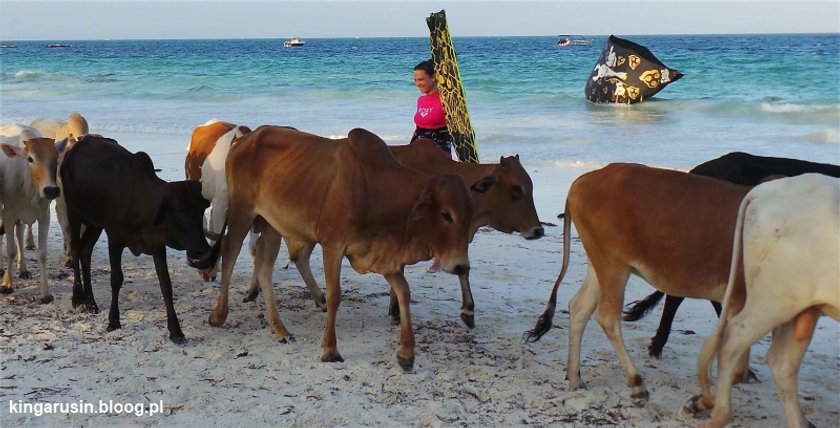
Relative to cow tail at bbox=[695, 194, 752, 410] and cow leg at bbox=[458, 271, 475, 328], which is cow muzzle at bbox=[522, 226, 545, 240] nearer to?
cow leg at bbox=[458, 271, 475, 328]

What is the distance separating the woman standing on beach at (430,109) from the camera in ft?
26.3

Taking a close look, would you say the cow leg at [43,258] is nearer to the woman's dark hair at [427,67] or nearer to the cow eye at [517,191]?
the woman's dark hair at [427,67]

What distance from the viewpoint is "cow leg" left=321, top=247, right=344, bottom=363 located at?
5695mm

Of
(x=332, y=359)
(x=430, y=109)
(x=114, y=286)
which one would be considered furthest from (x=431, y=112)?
(x=114, y=286)

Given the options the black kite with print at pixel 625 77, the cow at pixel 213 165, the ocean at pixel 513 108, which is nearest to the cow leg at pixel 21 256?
the cow at pixel 213 165

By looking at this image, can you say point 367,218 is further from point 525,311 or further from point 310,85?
point 310,85

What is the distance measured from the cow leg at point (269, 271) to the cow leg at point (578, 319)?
1.84 meters

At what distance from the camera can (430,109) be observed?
8.08 m

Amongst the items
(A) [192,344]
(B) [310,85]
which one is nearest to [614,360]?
(A) [192,344]

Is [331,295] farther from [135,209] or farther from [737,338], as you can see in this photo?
[737,338]

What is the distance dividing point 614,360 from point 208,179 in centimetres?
349

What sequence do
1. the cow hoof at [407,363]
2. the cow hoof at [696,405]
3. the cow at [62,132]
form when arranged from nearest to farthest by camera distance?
the cow hoof at [696,405], the cow hoof at [407,363], the cow at [62,132]

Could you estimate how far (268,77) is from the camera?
37.0 m

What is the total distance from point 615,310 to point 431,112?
3384mm
